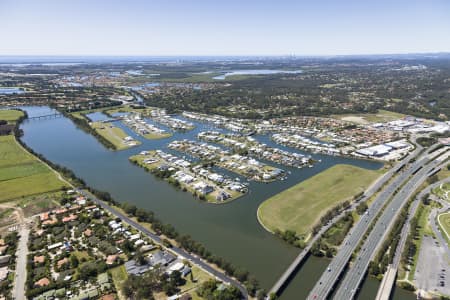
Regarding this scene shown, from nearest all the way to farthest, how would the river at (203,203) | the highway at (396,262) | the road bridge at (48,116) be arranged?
the highway at (396,262) → the river at (203,203) → the road bridge at (48,116)

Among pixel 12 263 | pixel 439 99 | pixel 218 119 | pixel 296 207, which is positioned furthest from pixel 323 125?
pixel 12 263

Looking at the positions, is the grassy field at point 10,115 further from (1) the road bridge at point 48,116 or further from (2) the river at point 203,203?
(2) the river at point 203,203

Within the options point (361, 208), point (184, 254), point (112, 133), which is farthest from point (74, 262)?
point (112, 133)

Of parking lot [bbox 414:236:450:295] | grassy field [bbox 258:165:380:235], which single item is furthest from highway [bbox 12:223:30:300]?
parking lot [bbox 414:236:450:295]

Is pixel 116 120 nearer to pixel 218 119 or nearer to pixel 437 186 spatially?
pixel 218 119

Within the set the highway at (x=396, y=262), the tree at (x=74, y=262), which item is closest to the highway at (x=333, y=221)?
the highway at (x=396, y=262)

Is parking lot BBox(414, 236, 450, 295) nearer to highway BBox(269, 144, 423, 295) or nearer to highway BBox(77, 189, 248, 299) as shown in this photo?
highway BBox(269, 144, 423, 295)
